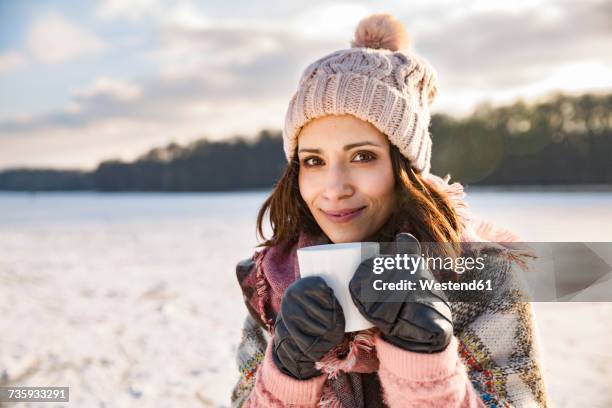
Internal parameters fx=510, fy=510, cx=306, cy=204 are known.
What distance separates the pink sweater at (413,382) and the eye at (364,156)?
2.18 feet

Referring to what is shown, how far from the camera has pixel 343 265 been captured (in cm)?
121

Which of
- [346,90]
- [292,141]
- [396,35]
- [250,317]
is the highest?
[396,35]

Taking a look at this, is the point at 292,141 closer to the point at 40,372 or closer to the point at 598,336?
the point at 40,372

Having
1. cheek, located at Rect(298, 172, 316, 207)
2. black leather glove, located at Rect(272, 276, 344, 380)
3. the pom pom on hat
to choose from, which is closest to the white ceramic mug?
black leather glove, located at Rect(272, 276, 344, 380)

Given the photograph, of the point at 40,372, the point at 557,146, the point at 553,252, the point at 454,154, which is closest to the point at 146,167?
the point at 454,154

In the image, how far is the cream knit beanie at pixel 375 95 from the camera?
5.67ft

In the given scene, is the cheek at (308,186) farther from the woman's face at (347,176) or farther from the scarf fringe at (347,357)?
the scarf fringe at (347,357)

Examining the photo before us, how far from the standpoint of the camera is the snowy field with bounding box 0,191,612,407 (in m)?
3.14

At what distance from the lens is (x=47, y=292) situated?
5.45 meters

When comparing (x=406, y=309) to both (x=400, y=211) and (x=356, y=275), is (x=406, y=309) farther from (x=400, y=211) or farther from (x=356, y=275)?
(x=400, y=211)

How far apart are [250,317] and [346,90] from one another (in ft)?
3.11

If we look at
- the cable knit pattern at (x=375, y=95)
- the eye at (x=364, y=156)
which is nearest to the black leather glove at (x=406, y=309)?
the eye at (x=364, y=156)

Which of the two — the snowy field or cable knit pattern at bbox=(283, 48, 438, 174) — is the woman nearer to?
cable knit pattern at bbox=(283, 48, 438, 174)

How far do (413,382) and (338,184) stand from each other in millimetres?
683
